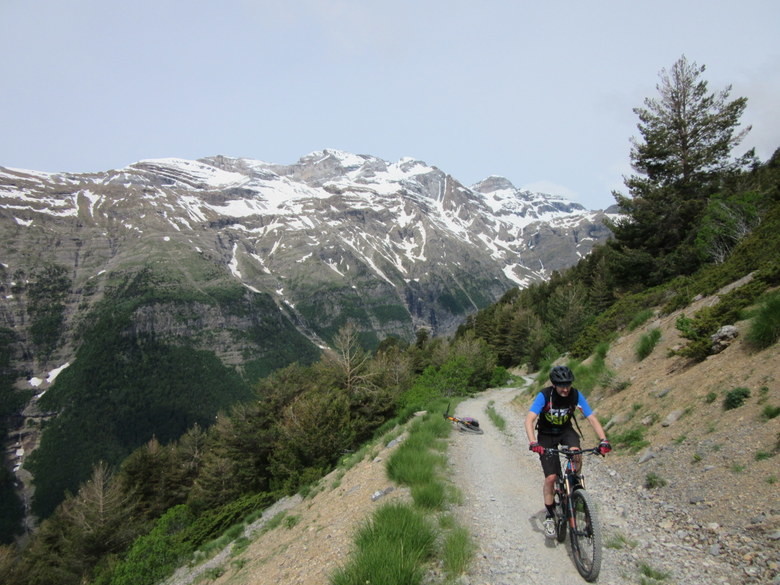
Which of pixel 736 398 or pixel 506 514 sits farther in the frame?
pixel 736 398

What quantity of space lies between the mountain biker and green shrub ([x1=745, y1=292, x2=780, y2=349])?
20.8 feet

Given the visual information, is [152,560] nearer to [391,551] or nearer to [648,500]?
[391,551]

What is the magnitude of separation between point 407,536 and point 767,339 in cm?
999

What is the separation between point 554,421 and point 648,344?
1111 cm

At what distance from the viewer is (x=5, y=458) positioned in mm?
179875

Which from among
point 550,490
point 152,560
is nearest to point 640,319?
point 550,490

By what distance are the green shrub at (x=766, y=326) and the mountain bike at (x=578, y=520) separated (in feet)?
Result: 23.2

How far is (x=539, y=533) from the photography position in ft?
23.2

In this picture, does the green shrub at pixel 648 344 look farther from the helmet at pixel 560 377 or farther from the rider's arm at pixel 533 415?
the rider's arm at pixel 533 415

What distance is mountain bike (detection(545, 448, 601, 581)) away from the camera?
5.47 m

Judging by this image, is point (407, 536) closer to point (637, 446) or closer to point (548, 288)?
point (637, 446)

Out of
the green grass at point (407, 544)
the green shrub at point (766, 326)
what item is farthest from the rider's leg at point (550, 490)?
the green shrub at point (766, 326)

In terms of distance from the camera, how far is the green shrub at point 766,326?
9.45 m

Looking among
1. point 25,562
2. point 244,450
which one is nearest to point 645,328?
point 244,450
